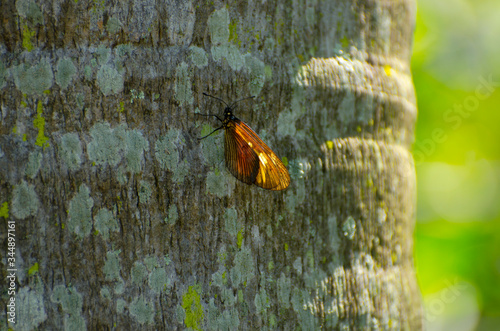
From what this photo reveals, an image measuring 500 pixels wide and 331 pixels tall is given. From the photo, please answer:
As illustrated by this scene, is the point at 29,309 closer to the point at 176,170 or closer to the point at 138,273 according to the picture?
the point at 138,273

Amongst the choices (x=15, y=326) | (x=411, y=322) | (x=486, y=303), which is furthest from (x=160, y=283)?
(x=486, y=303)

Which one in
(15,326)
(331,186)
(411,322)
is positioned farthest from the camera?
(411,322)

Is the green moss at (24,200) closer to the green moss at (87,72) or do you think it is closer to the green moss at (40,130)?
the green moss at (40,130)

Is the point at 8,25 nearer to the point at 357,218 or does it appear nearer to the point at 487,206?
the point at 357,218

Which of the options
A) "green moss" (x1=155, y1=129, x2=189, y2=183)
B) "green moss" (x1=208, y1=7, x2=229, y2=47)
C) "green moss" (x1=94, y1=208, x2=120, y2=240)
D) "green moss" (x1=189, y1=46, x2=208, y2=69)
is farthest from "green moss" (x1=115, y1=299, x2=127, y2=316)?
"green moss" (x1=208, y1=7, x2=229, y2=47)

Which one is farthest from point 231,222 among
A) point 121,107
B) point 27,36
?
point 27,36

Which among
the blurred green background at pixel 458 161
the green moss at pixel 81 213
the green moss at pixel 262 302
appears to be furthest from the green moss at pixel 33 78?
the blurred green background at pixel 458 161
